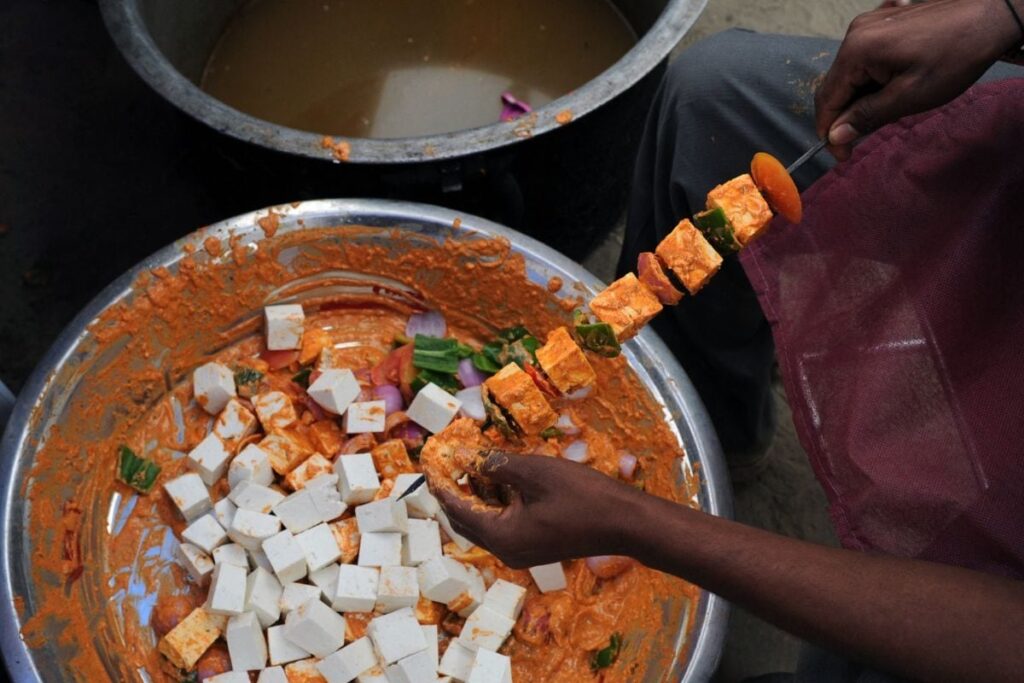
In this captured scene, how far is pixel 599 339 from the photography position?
1.44 m

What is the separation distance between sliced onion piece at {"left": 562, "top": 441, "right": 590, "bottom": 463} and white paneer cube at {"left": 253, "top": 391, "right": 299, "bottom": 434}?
605 mm

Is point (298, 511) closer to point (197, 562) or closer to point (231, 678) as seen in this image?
point (197, 562)

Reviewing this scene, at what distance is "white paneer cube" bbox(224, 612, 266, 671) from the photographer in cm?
175

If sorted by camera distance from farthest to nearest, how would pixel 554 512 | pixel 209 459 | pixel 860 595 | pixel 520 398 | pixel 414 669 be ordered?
pixel 209 459
pixel 414 669
pixel 520 398
pixel 554 512
pixel 860 595

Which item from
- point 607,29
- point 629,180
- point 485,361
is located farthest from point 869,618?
point 607,29

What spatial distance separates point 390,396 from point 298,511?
0.34m

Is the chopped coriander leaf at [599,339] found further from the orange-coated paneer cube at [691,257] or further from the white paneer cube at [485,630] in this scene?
the white paneer cube at [485,630]

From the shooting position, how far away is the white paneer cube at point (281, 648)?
1782 millimetres

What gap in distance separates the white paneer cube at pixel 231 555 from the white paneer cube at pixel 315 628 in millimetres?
149

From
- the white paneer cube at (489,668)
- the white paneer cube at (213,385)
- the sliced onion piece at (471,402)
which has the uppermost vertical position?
the white paneer cube at (213,385)

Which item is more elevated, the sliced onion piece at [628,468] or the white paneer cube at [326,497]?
the white paneer cube at [326,497]

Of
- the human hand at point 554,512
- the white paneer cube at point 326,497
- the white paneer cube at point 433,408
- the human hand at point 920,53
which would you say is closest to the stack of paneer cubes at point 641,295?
the human hand at point 554,512

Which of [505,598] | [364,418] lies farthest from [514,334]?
[505,598]

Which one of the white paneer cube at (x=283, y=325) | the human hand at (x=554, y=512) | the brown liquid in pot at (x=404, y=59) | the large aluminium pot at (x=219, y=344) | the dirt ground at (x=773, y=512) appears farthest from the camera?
the brown liquid in pot at (x=404, y=59)
